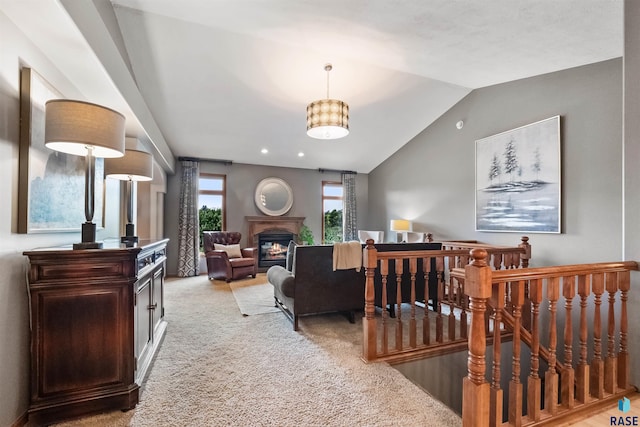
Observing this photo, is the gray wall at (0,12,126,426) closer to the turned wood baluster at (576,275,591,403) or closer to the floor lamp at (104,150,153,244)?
the floor lamp at (104,150,153,244)

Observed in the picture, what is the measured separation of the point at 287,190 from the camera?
7.20 meters

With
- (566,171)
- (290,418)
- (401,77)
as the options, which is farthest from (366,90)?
(290,418)

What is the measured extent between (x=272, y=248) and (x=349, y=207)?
2.27 metres

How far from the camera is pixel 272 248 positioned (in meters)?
6.96

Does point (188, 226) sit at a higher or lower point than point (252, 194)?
lower

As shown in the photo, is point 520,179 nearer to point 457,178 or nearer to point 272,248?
point 457,178

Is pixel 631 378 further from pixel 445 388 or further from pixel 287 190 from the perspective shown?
pixel 287 190

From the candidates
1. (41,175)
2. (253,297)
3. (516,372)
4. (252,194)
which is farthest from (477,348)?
(252,194)

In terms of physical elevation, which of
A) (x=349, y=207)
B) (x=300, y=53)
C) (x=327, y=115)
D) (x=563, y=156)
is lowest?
(x=349, y=207)

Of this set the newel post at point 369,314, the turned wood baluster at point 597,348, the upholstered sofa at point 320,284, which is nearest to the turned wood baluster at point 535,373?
the turned wood baluster at point 597,348

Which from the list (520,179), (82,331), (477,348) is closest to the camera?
(477,348)

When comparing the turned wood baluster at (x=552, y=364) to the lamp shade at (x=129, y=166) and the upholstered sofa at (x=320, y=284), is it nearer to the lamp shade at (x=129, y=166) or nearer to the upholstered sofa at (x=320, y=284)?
the upholstered sofa at (x=320, y=284)

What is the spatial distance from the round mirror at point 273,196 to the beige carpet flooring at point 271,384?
387cm

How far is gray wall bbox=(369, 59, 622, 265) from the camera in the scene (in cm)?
319
